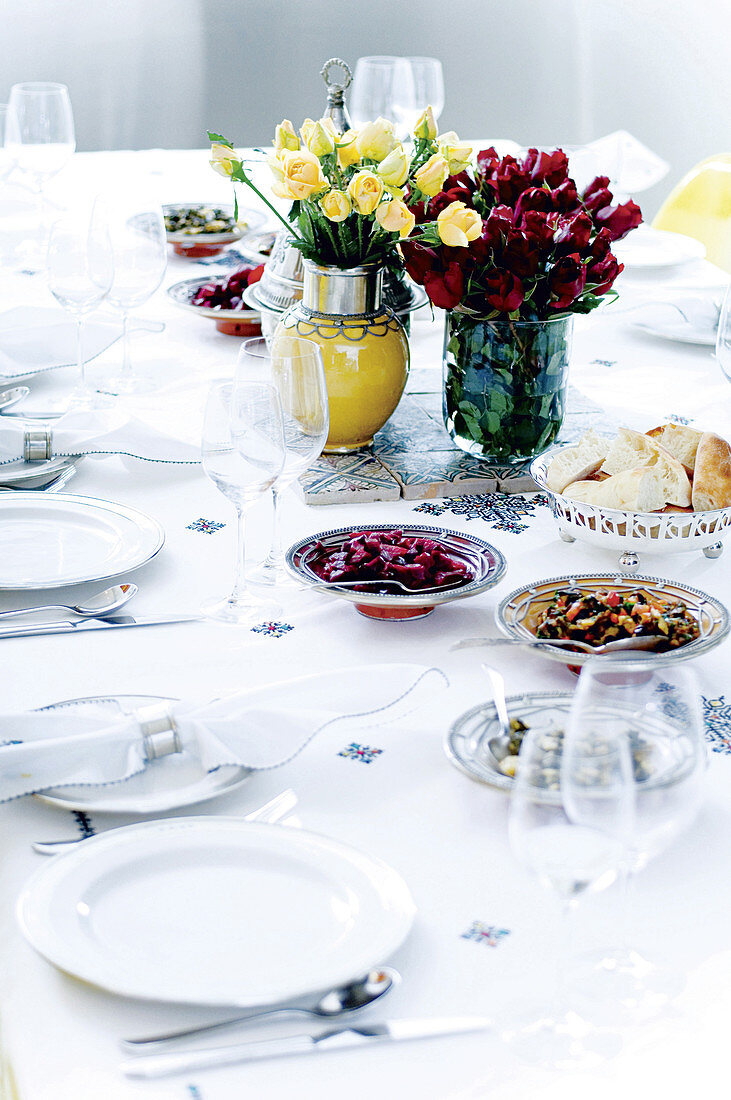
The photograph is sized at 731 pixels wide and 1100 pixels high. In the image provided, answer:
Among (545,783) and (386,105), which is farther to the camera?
(386,105)

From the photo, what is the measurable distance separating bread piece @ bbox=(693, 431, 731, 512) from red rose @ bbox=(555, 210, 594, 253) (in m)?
0.26

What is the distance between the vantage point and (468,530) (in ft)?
4.20

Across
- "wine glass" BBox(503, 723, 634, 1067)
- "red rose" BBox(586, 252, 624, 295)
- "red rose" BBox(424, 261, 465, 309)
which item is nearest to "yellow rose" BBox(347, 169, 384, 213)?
"red rose" BBox(424, 261, 465, 309)

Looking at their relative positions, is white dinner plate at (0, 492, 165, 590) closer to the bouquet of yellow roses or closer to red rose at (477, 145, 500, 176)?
the bouquet of yellow roses

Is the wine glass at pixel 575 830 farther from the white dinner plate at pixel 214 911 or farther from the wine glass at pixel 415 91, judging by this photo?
the wine glass at pixel 415 91

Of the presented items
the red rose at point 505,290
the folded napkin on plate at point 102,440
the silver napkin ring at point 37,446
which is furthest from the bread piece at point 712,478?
the silver napkin ring at point 37,446

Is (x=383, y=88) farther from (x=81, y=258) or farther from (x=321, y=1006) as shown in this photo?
(x=321, y=1006)

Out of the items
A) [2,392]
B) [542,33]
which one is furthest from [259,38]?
[2,392]

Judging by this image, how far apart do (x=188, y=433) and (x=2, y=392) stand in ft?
1.04

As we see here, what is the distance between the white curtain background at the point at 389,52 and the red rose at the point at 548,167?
2.93m

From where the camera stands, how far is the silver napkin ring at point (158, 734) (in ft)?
2.67

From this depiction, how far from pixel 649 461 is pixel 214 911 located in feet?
2.24

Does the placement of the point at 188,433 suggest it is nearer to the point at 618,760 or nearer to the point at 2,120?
the point at 618,760

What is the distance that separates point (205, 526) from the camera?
1.26 metres
